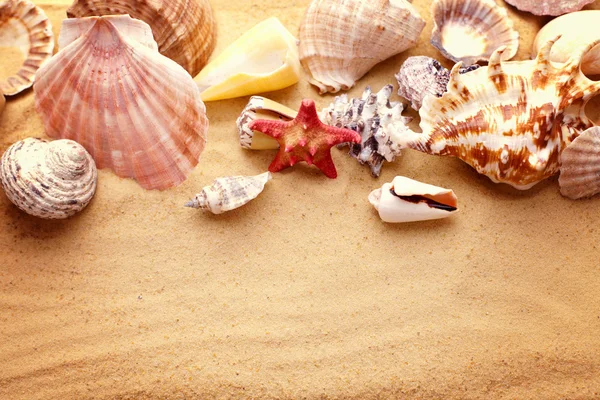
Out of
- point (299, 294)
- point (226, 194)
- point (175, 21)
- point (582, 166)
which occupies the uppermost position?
point (175, 21)

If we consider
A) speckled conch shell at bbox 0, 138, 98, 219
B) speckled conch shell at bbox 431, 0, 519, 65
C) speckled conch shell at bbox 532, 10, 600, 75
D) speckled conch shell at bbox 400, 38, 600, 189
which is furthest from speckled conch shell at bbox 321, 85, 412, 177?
speckled conch shell at bbox 0, 138, 98, 219

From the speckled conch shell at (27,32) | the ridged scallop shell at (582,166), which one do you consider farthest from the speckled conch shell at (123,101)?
the ridged scallop shell at (582,166)

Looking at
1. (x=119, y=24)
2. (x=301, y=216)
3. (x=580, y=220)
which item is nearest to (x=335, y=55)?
(x=301, y=216)

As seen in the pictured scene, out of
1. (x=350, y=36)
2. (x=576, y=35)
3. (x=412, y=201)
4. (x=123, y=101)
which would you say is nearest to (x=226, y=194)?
(x=123, y=101)

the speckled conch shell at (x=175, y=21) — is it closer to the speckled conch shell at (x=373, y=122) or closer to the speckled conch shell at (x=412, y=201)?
the speckled conch shell at (x=373, y=122)

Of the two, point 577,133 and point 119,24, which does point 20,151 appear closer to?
point 119,24

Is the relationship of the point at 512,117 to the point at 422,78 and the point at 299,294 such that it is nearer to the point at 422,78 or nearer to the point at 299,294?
the point at 422,78
